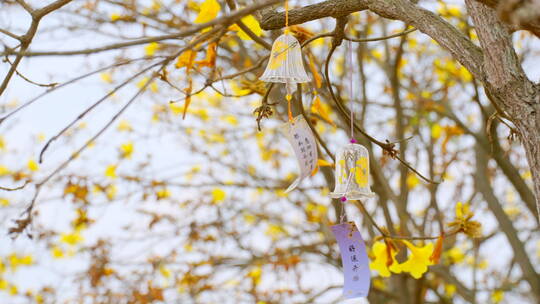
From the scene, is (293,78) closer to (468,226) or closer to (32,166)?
(468,226)

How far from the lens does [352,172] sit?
1.00 metres

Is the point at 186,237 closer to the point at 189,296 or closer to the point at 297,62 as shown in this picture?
the point at 189,296

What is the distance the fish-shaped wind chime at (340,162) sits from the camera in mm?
912

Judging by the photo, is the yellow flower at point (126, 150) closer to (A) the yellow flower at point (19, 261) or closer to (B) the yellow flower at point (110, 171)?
(B) the yellow flower at point (110, 171)

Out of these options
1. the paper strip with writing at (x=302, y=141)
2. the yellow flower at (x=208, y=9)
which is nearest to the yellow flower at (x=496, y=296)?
the paper strip with writing at (x=302, y=141)

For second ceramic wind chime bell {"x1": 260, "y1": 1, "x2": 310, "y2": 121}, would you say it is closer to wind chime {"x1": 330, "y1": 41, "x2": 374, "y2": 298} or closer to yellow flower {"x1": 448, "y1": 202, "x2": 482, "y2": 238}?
wind chime {"x1": 330, "y1": 41, "x2": 374, "y2": 298}

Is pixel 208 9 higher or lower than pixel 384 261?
higher

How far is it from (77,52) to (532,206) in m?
1.94

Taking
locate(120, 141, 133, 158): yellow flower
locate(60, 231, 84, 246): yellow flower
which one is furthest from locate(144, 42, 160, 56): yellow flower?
locate(60, 231, 84, 246): yellow flower

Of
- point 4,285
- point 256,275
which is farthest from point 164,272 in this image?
point 4,285

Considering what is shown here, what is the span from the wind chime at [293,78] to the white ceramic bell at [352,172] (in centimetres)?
10

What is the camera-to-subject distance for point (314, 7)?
0.89m

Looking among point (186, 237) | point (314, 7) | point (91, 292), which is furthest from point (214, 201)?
point (314, 7)

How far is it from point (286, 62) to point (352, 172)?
21cm
